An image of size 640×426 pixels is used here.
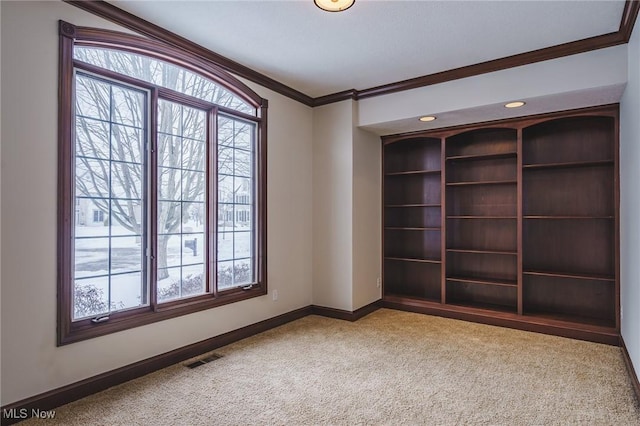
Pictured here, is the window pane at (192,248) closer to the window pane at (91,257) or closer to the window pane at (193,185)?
the window pane at (193,185)

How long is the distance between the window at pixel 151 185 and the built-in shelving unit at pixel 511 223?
2055mm

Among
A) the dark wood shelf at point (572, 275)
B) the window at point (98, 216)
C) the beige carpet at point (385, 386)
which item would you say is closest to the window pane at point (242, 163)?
the window at point (98, 216)

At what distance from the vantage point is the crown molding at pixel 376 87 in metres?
2.63

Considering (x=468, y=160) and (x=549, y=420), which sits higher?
(x=468, y=160)

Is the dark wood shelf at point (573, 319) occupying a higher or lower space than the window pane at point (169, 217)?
lower

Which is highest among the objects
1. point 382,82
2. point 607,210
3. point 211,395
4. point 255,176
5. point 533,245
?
point 382,82

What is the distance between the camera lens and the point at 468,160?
4633 mm

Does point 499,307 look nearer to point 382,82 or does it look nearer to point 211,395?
point 382,82

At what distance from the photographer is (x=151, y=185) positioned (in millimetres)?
2971

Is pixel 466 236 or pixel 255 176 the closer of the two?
pixel 255 176

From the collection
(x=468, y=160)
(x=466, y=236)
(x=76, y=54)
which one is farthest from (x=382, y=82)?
(x=76, y=54)

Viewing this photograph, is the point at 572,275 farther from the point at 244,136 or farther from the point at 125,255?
the point at 125,255

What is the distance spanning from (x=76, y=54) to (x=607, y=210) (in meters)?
4.85

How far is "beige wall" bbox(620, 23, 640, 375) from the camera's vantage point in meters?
2.57
